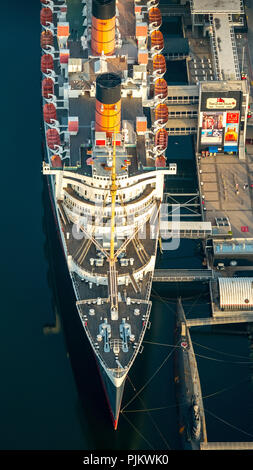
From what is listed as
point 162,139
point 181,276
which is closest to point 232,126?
point 162,139

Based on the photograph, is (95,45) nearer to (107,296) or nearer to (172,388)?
(107,296)

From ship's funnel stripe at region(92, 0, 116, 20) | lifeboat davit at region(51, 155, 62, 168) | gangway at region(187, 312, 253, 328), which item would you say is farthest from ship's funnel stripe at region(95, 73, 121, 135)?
gangway at region(187, 312, 253, 328)

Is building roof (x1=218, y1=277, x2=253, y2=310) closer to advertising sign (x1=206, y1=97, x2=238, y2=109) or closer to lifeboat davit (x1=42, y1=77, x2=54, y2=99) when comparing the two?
advertising sign (x1=206, y1=97, x2=238, y2=109)

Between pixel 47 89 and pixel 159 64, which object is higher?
pixel 159 64

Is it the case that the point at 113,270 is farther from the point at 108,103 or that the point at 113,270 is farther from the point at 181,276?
the point at 108,103

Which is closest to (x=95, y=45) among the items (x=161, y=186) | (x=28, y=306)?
(x=161, y=186)

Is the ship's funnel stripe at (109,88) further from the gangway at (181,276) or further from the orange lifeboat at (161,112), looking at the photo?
the gangway at (181,276)

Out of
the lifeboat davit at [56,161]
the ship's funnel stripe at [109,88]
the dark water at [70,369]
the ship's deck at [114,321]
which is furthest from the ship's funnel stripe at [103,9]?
the ship's deck at [114,321]
